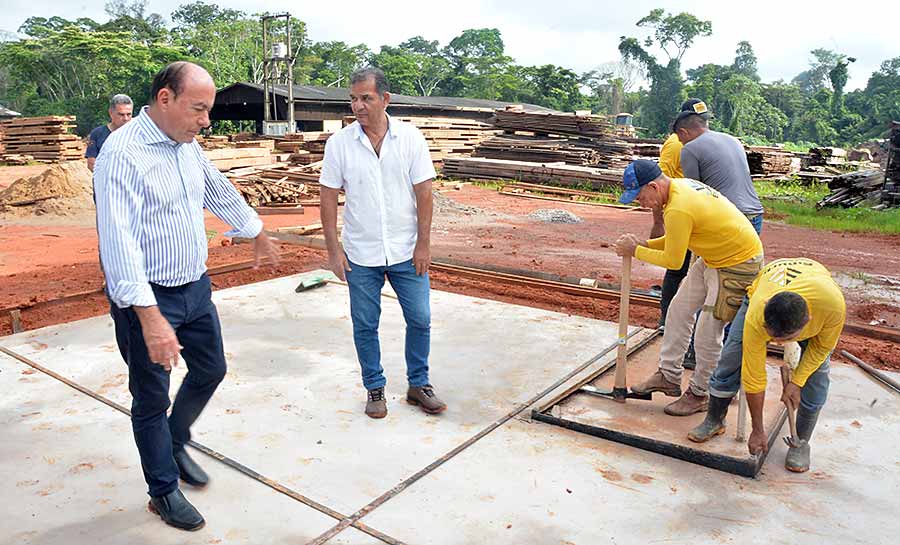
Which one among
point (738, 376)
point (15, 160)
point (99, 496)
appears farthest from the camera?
point (15, 160)

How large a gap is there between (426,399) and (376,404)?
294 millimetres

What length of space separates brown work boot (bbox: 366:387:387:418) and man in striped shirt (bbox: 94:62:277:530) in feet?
3.66

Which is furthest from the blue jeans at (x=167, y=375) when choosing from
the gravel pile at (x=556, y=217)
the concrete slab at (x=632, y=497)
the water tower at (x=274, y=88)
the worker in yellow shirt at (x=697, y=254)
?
the water tower at (x=274, y=88)

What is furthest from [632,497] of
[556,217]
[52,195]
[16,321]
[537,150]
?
[537,150]

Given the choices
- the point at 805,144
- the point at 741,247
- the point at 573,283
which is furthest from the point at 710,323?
the point at 805,144

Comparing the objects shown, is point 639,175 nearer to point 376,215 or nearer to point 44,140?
point 376,215

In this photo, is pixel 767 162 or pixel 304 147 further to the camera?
pixel 767 162

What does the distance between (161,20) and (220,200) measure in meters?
77.5

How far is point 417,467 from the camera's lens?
134 inches

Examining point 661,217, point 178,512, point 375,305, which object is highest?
point 661,217

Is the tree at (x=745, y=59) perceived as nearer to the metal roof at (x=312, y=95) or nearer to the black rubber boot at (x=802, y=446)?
the metal roof at (x=312, y=95)

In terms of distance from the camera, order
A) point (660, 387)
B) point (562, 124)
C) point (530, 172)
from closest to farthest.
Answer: point (660, 387), point (530, 172), point (562, 124)

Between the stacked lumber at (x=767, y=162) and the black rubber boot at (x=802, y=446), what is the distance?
68.2ft

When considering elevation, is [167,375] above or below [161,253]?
below
